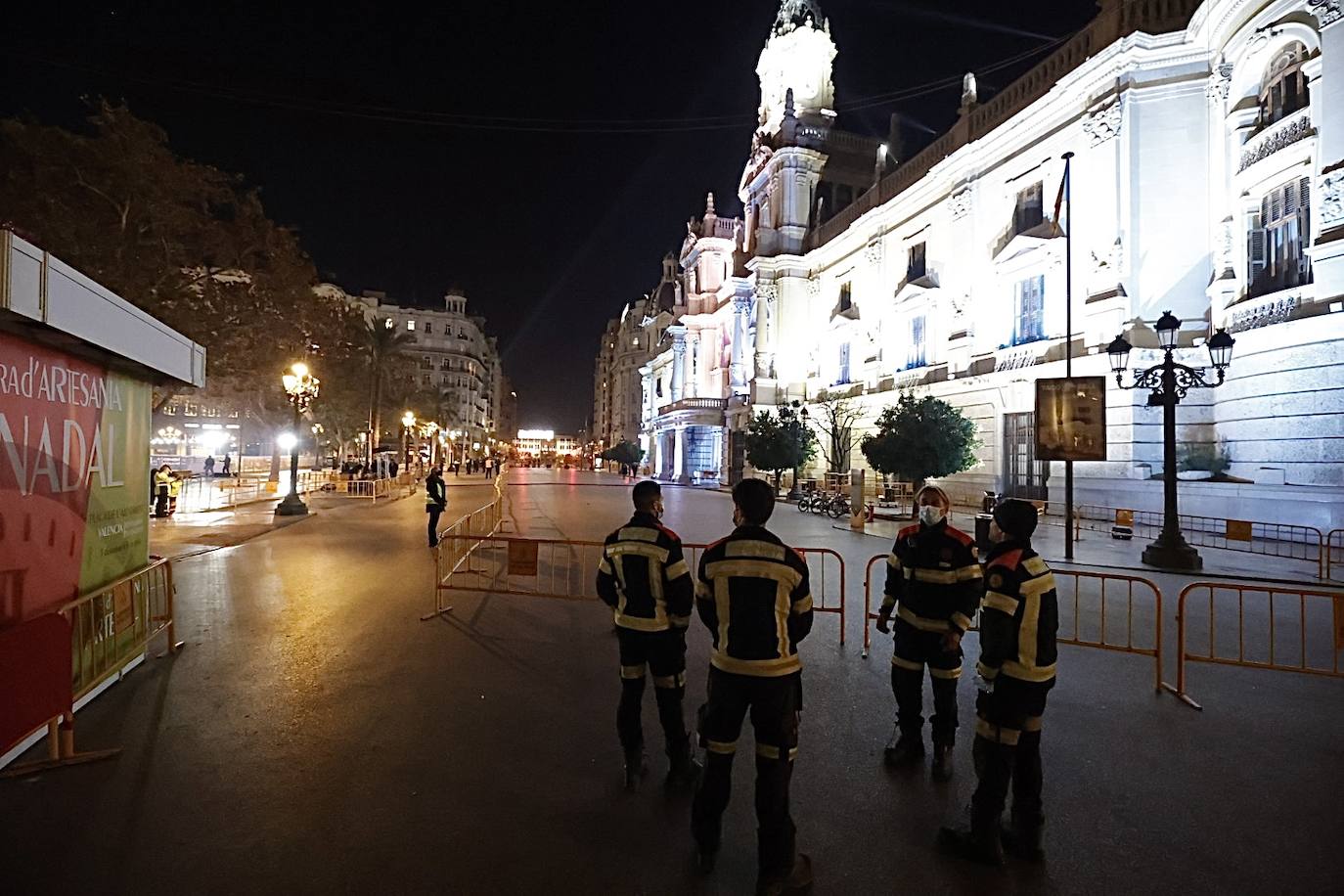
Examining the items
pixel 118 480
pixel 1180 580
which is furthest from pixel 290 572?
pixel 1180 580

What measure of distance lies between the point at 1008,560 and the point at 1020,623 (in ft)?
1.07

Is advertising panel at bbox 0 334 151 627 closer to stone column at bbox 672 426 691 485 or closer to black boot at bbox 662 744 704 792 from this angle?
black boot at bbox 662 744 704 792

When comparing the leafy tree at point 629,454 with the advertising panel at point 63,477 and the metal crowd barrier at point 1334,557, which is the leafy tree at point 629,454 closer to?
the metal crowd barrier at point 1334,557

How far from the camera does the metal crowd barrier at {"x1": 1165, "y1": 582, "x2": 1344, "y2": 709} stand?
5910 millimetres

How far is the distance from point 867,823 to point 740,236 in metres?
54.0

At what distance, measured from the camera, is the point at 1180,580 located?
11.8m

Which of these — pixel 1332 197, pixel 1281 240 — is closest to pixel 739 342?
pixel 1281 240

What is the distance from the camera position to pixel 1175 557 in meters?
12.8

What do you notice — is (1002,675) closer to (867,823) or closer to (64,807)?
(867,823)

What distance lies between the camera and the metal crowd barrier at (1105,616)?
6.65 metres

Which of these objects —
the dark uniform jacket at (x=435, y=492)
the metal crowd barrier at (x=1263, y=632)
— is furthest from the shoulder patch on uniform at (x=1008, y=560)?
the dark uniform jacket at (x=435, y=492)

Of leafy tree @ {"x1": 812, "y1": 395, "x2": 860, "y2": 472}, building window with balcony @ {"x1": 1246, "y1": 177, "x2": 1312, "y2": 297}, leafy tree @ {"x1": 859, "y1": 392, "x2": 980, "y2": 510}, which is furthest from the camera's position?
leafy tree @ {"x1": 812, "y1": 395, "x2": 860, "y2": 472}

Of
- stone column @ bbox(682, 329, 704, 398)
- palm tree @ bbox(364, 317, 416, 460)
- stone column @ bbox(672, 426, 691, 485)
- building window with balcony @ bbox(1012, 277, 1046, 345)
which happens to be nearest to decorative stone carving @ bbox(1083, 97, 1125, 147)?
building window with balcony @ bbox(1012, 277, 1046, 345)

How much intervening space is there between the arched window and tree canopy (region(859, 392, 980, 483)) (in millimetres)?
11463
